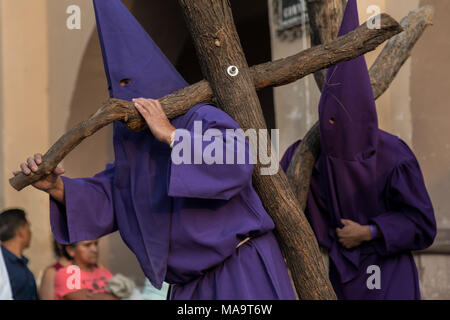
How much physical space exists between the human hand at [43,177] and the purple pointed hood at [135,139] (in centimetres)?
28

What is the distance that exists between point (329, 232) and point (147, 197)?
1522 millimetres

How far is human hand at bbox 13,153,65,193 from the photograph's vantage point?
3037 millimetres

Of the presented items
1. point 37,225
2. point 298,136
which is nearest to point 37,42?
point 37,225

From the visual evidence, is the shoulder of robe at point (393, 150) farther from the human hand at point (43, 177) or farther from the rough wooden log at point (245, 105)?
the human hand at point (43, 177)

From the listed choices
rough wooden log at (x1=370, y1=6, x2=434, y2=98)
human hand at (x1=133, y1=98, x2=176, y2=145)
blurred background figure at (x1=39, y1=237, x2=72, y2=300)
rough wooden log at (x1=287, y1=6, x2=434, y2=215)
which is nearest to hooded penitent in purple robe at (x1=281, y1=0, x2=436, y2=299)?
rough wooden log at (x1=287, y1=6, x2=434, y2=215)

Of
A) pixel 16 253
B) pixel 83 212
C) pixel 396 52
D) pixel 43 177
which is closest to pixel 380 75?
pixel 396 52

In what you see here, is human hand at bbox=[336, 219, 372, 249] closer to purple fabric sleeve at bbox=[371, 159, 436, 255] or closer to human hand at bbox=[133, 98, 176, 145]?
purple fabric sleeve at bbox=[371, 159, 436, 255]

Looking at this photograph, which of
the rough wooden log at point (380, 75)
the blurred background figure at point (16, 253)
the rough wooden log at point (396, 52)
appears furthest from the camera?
the blurred background figure at point (16, 253)

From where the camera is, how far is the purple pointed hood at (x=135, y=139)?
10.3 ft

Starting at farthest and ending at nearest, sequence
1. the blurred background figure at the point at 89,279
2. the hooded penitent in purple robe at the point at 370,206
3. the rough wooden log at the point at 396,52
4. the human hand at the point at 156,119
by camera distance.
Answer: the blurred background figure at the point at 89,279 → the rough wooden log at the point at 396,52 → the hooded penitent in purple robe at the point at 370,206 → the human hand at the point at 156,119

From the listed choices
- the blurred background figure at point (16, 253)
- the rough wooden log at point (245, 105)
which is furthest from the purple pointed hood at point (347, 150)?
the blurred background figure at point (16, 253)

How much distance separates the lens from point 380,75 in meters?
4.32

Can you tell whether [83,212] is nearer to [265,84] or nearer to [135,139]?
[135,139]

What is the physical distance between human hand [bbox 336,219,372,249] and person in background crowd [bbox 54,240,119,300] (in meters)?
2.10
